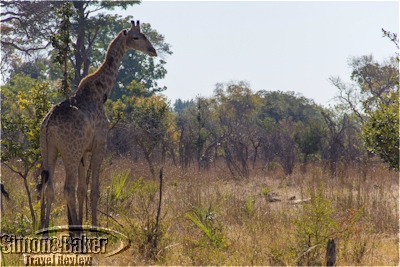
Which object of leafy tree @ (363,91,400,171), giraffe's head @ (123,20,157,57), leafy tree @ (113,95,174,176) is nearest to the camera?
leafy tree @ (363,91,400,171)

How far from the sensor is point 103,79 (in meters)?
7.80

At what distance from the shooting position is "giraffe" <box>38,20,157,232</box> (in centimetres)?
660

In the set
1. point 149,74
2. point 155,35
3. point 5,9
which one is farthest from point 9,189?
point 149,74

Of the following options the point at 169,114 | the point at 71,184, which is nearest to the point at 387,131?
the point at 71,184

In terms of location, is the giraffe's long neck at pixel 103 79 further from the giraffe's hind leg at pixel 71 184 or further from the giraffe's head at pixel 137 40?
the giraffe's hind leg at pixel 71 184

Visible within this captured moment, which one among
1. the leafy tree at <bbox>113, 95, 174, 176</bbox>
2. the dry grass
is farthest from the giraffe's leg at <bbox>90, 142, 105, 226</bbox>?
the leafy tree at <bbox>113, 95, 174, 176</bbox>

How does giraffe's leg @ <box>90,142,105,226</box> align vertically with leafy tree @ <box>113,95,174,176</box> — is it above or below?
below

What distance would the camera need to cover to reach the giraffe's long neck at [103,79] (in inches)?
294

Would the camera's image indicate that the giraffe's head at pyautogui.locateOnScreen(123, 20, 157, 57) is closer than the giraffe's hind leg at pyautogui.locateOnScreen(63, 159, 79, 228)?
No

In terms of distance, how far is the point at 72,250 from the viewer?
20.1 ft

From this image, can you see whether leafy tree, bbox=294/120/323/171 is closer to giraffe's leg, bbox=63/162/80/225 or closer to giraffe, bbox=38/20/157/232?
giraffe, bbox=38/20/157/232

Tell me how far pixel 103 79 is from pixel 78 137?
1353mm

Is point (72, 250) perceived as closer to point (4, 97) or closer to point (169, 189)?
point (169, 189)

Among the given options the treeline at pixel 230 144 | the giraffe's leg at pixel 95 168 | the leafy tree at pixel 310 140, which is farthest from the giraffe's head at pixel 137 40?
the leafy tree at pixel 310 140
